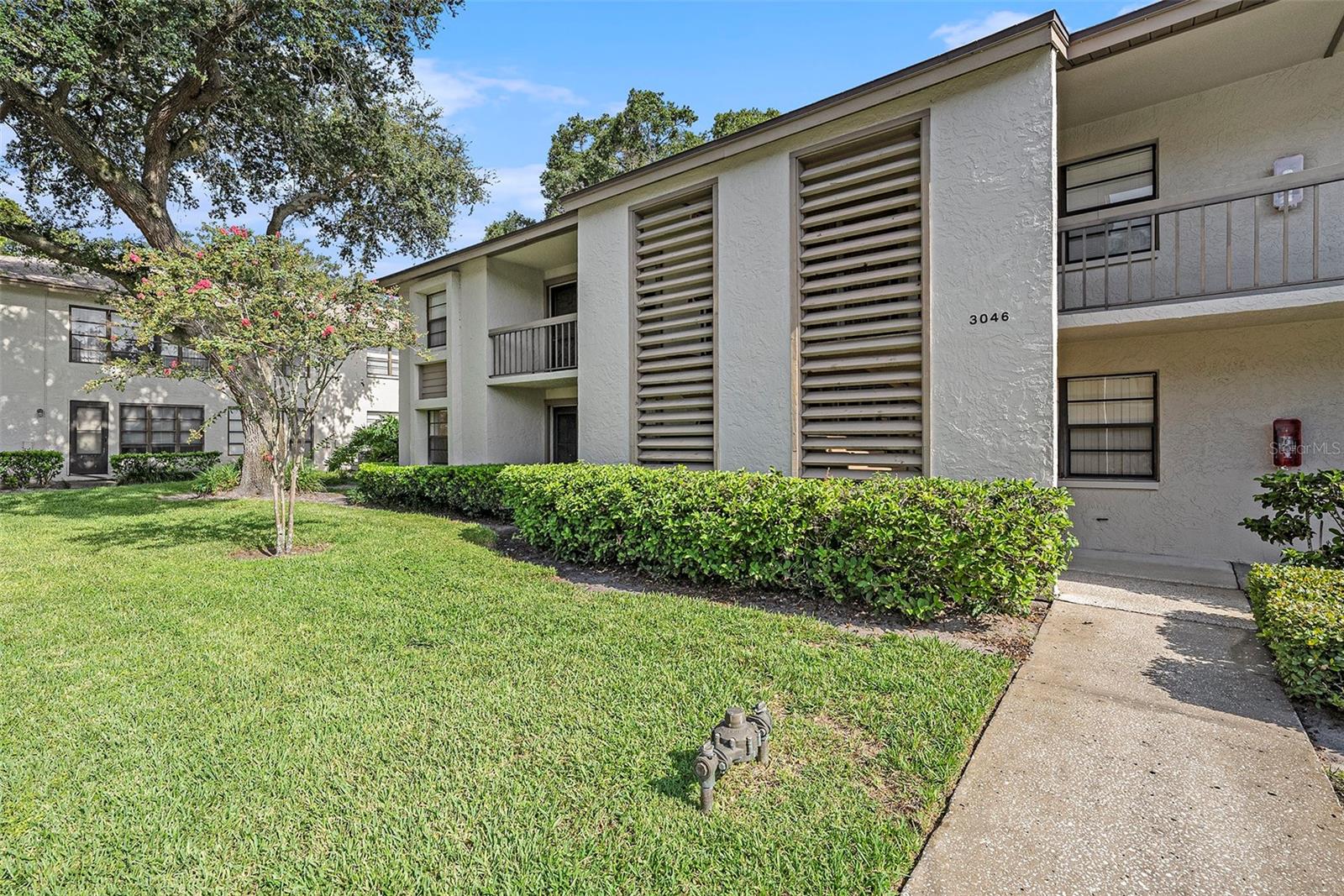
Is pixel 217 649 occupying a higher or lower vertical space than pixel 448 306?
lower

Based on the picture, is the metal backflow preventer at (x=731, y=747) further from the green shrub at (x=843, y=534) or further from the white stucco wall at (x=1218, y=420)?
the white stucco wall at (x=1218, y=420)

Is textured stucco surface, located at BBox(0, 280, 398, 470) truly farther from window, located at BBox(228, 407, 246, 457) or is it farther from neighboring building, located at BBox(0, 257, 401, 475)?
window, located at BBox(228, 407, 246, 457)

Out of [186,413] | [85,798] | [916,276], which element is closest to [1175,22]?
[916,276]

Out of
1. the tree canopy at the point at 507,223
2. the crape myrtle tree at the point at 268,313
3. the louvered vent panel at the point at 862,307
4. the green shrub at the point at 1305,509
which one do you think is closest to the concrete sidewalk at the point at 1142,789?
the green shrub at the point at 1305,509

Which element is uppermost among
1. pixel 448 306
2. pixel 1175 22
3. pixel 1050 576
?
pixel 1175 22

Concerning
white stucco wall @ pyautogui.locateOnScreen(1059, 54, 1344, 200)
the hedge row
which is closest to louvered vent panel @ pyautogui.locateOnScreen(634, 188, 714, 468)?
the hedge row

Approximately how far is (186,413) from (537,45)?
19437 millimetres

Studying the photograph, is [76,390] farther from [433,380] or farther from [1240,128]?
[1240,128]

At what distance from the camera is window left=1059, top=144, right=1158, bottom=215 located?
23.6 ft

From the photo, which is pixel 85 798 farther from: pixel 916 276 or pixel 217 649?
pixel 916 276

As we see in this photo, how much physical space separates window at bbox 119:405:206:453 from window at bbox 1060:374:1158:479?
2402 centimetres

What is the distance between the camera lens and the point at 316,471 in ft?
56.4

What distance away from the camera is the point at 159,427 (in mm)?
19922

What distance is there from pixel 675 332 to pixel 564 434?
557cm
